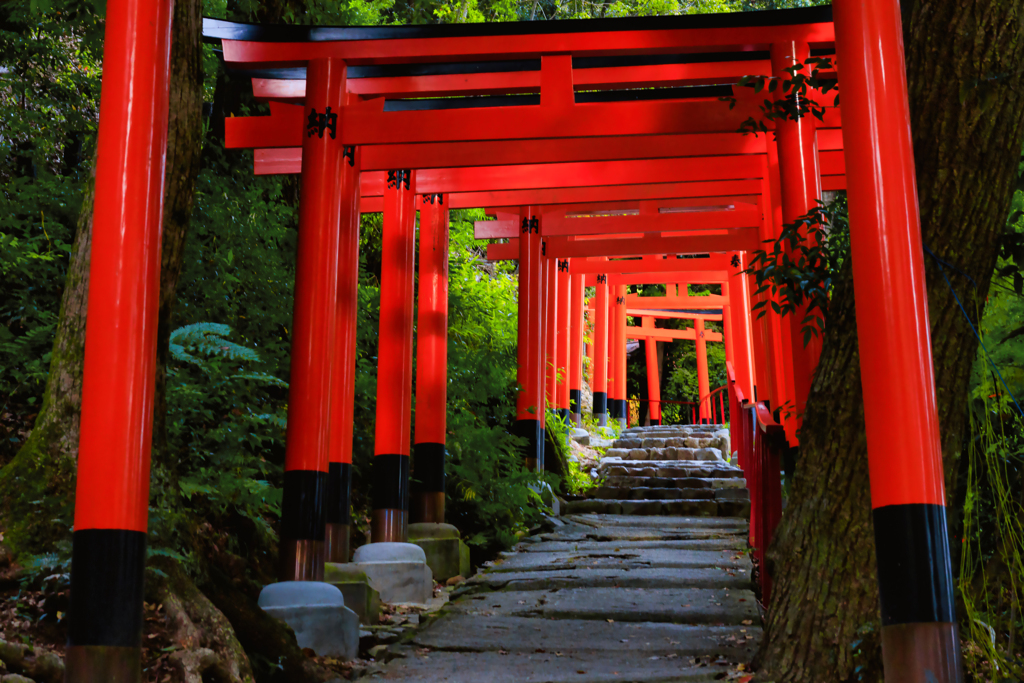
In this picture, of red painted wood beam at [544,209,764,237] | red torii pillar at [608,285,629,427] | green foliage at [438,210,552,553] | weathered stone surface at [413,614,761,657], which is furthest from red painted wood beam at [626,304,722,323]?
weathered stone surface at [413,614,761,657]

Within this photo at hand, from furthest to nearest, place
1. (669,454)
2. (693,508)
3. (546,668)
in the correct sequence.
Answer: (669,454) < (693,508) < (546,668)

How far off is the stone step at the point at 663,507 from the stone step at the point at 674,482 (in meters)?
0.56

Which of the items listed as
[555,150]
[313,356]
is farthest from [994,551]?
[555,150]

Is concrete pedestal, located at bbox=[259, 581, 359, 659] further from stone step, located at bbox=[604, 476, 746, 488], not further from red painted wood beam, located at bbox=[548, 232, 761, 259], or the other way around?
red painted wood beam, located at bbox=[548, 232, 761, 259]

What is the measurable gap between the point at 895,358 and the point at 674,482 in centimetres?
744

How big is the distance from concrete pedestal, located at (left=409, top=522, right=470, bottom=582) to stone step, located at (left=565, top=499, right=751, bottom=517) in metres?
2.68

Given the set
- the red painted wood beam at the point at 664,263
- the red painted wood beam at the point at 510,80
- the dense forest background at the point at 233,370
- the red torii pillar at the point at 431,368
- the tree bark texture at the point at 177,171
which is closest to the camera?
the dense forest background at the point at 233,370

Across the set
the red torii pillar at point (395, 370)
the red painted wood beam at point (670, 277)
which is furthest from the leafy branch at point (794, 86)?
the red painted wood beam at point (670, 277)

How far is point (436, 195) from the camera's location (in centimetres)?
842

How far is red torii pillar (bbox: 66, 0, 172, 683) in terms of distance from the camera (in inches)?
121

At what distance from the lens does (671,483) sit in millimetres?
10312

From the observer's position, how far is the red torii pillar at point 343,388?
6227 millimetres

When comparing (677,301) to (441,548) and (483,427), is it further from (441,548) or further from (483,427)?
(441,548)

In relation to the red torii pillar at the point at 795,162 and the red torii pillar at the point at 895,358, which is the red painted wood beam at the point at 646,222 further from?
the red torii pillar at the point at 895,358
